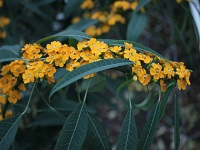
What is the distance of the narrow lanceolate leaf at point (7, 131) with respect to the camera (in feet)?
3.13

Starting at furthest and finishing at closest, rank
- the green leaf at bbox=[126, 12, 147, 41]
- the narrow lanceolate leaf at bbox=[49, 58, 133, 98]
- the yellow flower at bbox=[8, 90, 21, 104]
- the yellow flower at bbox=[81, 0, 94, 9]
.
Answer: the yellow flower at bbox=[81, 0, 94, 9], the green leaf at bbox=[126, 12, 147, 41], the yellow flower at bbox=[8, 90, 21, 104], the narrow lanceolate leaf at bbox=[49, 58, 133, 98]

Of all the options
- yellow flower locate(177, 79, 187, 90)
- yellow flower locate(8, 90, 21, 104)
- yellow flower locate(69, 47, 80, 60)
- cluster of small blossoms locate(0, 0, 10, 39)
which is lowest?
yellow flower locate(177, 79, 187, 90)

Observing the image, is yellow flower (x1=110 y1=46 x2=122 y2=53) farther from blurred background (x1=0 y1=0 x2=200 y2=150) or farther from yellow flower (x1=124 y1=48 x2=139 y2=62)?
blurred background (x1=0 y1=0 x2=200 y2=150)

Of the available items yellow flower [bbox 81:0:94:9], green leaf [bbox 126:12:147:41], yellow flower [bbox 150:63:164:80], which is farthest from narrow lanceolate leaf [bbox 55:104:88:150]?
yellow flower [bbox 81:0:94:9]

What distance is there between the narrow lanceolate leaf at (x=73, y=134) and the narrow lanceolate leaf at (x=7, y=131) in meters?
0.15

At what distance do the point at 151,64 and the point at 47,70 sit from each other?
27 cm

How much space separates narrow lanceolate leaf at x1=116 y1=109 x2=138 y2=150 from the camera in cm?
92

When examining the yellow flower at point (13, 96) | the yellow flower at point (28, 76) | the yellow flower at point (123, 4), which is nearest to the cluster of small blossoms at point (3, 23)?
the yellow flower at point (123, 4)

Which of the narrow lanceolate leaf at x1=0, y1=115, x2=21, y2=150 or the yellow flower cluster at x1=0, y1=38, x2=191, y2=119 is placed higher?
the yellow flower cluster at x1=0, y1=38, x2=191, y2=119

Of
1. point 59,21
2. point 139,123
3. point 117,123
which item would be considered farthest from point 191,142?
point 59,21

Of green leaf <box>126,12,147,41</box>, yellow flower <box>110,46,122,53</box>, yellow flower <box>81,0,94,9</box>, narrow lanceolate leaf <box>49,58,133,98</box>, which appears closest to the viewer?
narrow lanceolate leaf <box>49,58,133,98</box>

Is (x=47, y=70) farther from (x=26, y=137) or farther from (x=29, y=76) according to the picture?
(x=26, y=137)

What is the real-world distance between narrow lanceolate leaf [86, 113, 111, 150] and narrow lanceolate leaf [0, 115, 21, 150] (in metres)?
0.21

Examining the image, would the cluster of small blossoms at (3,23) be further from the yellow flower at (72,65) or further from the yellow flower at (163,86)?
the yellow flower at (163,86)
